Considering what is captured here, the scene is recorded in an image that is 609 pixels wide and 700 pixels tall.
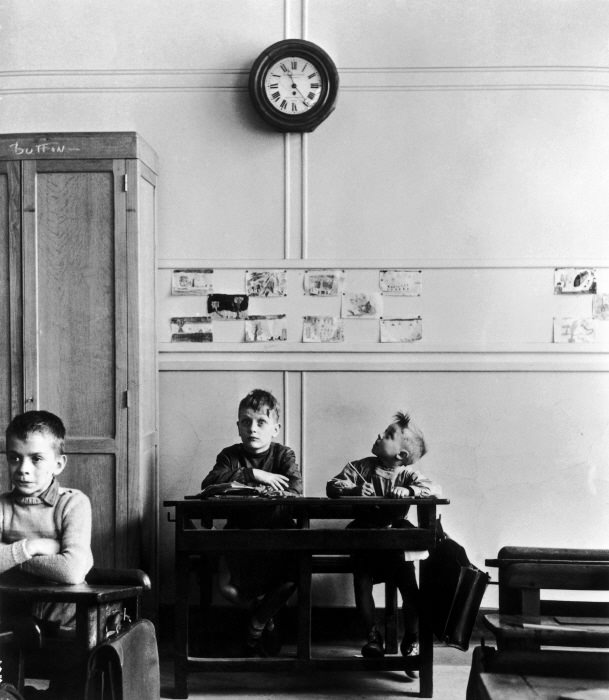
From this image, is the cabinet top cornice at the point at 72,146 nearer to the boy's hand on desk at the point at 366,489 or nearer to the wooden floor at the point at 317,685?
the boy's hand on desk at the point at 366,489

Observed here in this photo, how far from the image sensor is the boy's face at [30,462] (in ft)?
8.86

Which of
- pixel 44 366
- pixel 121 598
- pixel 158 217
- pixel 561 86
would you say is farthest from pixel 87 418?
pixel 561 86

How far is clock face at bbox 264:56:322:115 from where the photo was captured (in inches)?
157

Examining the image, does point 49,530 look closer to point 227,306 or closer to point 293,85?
point 227,306

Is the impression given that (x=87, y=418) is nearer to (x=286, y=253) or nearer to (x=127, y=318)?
(x=127, y=318)

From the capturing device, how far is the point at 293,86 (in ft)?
13.1

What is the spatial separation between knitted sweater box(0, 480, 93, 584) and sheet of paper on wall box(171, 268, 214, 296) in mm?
1531

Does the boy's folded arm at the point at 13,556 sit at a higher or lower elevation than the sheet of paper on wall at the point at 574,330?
lower

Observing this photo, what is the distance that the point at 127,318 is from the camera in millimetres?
3676

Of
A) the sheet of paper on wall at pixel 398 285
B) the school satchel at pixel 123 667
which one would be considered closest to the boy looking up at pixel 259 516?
the sheet of paper on wall at pixel 398 285

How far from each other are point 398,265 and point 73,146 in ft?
5.37

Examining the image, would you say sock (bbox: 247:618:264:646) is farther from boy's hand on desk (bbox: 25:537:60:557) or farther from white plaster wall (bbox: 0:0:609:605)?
boy's hand on desk (bbox: 25:537:60:557)

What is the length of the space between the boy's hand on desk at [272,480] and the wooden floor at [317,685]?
80 centimetres

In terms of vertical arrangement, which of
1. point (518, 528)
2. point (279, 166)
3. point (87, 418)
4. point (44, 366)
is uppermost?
point (279, 166)
